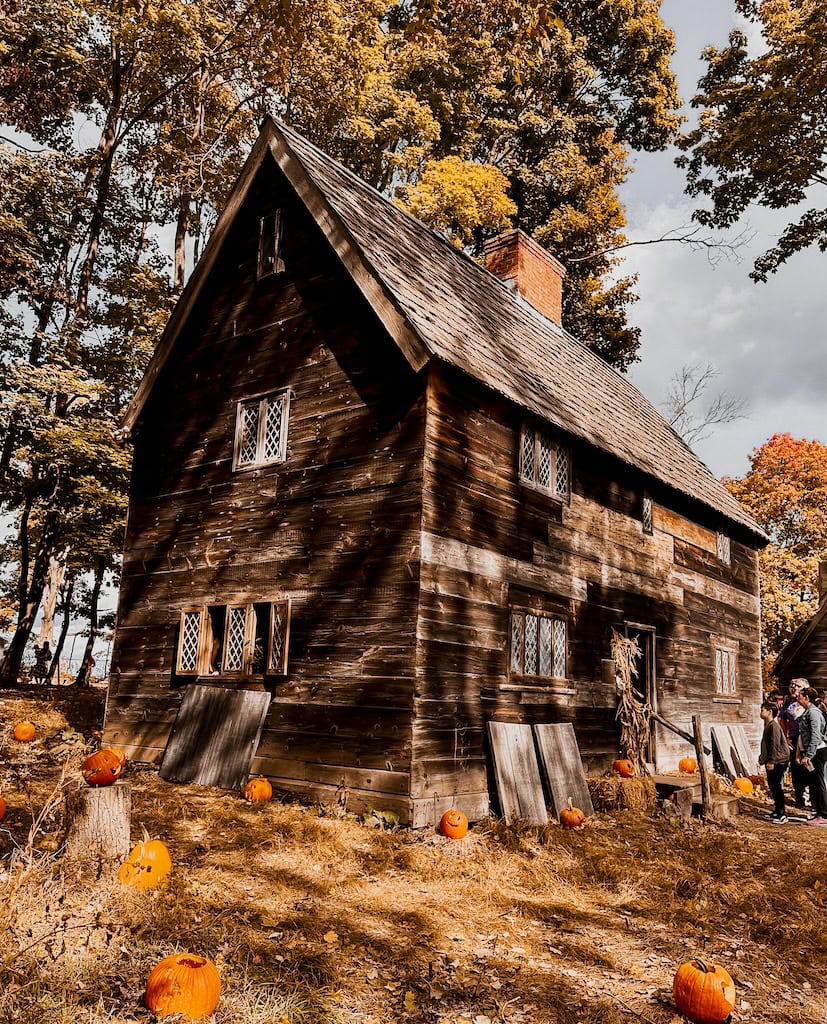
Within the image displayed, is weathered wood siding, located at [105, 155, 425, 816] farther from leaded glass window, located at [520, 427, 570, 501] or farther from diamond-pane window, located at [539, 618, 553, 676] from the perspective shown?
diamond-pane window, located at [539, 618, 553, 676]

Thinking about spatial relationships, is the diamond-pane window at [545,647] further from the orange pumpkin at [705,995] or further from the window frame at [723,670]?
the window frame at [723,670]

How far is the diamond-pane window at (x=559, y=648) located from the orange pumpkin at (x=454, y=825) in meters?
3.51

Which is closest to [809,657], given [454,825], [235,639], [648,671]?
[648,671]

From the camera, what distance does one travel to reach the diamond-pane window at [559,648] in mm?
12031

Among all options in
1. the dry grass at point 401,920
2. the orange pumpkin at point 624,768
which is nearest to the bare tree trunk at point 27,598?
the dry grass at point 401,920

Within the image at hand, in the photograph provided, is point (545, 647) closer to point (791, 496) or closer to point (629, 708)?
point (629, 708)

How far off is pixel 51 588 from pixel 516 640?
2542 cm

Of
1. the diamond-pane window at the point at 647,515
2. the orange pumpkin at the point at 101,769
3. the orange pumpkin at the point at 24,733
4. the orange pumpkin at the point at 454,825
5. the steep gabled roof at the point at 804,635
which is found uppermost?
the diamond-pane window at the point at 647,515

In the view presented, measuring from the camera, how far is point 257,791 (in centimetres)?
994

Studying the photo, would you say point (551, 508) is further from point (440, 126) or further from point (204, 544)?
point (440, 126)

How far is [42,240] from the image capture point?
2323 cm

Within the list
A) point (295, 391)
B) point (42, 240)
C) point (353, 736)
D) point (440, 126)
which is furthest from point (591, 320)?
point (353, 736)

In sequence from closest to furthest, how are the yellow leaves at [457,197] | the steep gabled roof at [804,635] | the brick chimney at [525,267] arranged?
the brick chimney at [525,267] → the steep gabled roof at [804,635] → the yellow leaves at [457,197]

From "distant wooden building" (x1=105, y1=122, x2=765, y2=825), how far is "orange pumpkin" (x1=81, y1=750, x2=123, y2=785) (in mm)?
3450
